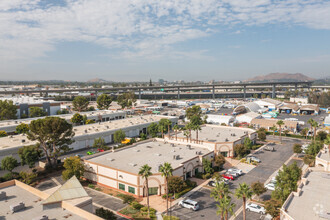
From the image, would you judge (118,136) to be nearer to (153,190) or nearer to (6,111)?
(153,190)

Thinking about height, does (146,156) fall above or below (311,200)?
above

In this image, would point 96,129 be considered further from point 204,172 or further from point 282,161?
point 282,161

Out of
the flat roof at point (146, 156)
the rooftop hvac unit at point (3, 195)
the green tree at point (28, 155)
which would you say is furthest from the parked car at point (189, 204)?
the green tree at point (28, 155)

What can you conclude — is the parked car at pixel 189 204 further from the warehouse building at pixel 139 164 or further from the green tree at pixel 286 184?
the green tree at pixel 286 184

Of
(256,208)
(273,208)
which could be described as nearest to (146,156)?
(256,208)

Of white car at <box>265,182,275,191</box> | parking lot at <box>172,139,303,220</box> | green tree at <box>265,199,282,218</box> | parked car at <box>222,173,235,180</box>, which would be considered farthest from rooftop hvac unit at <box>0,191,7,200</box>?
white car at <box>265,182,275,191</box>

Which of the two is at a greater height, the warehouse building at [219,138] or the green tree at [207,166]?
the warehouse building at [219,138]
